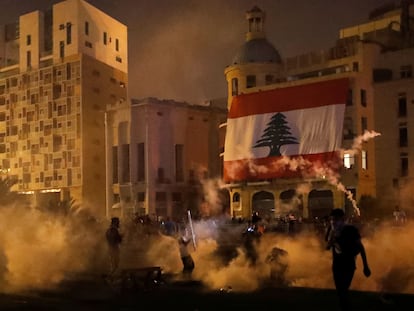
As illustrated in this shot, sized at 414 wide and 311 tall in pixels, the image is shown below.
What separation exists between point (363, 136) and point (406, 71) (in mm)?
7568

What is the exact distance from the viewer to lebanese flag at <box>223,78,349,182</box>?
60562 mm

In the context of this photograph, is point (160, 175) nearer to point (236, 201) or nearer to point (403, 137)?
point (236, 201)

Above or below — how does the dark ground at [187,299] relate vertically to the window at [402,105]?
below

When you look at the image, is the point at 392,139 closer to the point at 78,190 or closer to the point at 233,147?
the point at 233,147

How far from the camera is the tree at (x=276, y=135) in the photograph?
6322 cm

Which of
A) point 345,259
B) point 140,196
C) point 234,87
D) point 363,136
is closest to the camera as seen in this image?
point 345,259

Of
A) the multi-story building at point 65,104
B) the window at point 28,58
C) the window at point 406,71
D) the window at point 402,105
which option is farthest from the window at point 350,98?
the window at point 28,58

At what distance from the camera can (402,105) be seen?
6175cm

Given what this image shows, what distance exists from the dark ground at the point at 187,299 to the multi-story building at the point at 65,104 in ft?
211

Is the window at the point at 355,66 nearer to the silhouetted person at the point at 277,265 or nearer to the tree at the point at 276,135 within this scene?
the tree at the point at 276,135

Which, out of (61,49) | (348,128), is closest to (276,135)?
(348,128)

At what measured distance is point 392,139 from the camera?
6231cm

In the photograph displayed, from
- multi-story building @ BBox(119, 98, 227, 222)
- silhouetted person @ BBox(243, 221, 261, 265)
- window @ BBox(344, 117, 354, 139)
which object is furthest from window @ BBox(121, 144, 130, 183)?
silhouetted person @ BBox(243, 221, 261, 265)

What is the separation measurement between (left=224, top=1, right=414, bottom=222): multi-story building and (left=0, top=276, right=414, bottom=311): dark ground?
140 feet
